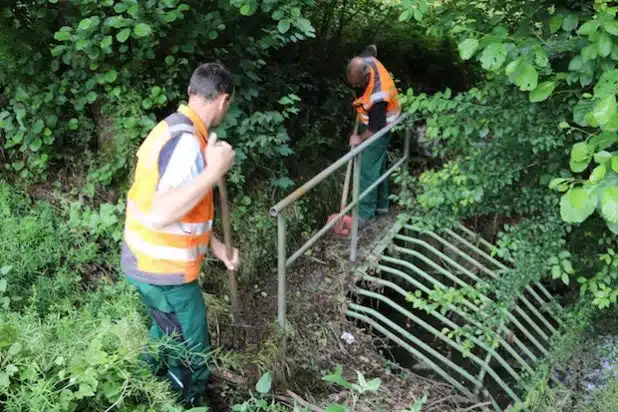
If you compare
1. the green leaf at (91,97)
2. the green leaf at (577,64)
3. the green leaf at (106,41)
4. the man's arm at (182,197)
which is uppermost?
the green leaf at (577,64)

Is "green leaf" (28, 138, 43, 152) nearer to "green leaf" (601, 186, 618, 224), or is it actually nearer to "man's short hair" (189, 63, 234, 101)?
"man's short hair" (189, 63, 234, 101)

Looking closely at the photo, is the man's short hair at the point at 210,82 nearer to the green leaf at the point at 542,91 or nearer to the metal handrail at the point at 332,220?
the metal handrail at the point at 332,220

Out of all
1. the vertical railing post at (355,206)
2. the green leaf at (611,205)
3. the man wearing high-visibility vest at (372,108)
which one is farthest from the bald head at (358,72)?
the green leaf at (611,205)

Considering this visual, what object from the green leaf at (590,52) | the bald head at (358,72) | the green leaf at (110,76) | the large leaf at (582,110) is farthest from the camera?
the bald head at (358,72)

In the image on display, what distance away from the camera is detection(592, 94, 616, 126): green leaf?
6.69ft

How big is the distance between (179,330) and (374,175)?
9.02 feet

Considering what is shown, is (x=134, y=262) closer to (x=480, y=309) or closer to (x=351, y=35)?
(x=480, y=309)

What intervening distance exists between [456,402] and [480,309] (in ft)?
2.31

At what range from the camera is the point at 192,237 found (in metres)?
2.71

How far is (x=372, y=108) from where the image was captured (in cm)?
480

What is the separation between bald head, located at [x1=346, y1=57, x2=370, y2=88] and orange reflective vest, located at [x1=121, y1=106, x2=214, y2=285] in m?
2.36

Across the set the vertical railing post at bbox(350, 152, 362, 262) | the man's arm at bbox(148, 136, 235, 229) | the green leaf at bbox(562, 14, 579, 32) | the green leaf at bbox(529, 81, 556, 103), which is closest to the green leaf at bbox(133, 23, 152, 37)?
the man's arm at bbox(148, 136, 235, 229)

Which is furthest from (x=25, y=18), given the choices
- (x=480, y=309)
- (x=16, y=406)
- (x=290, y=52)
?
(x=480, y=309)

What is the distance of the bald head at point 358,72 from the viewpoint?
186 inches
